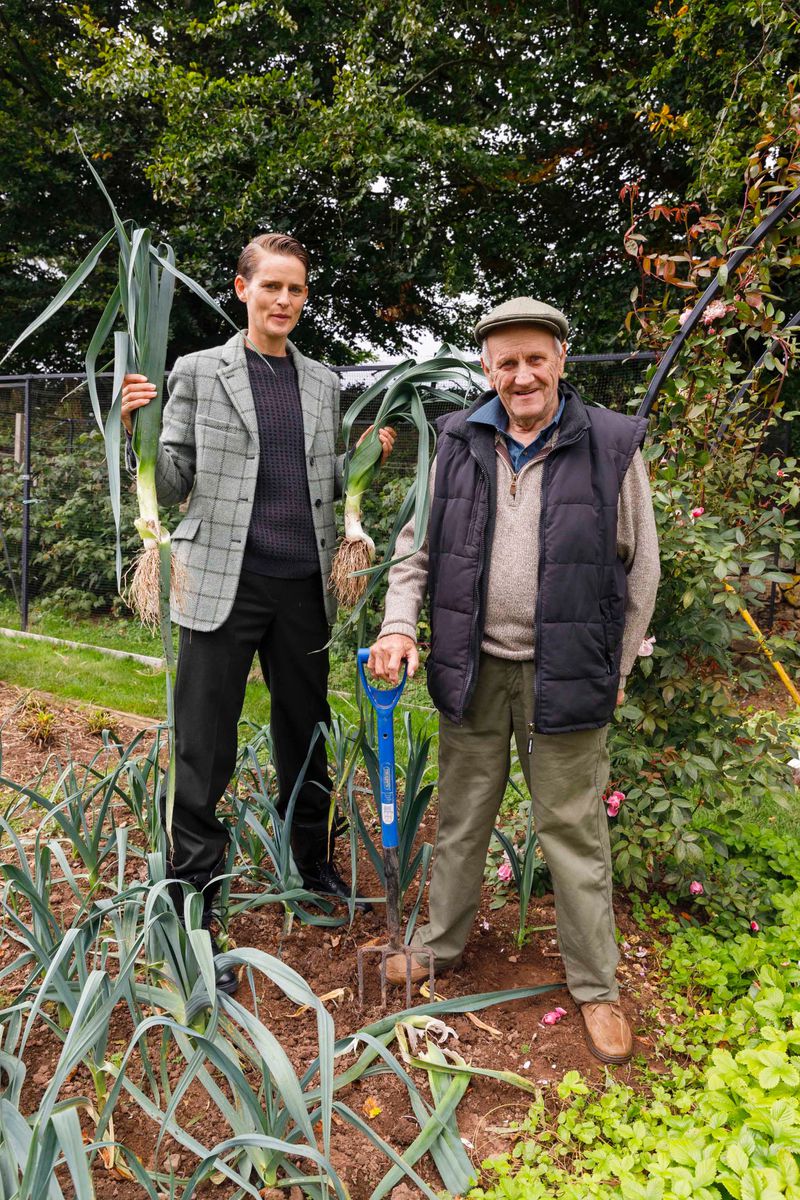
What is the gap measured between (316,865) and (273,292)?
5.21 ft

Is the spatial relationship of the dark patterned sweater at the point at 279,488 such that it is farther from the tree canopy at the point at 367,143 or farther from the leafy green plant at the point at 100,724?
the tree canopy at the point at 367,143

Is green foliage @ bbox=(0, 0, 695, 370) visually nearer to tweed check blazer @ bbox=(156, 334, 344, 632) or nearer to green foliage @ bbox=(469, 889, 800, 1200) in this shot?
tweed check blazer @ bbox=(156, 334, 344, 632)

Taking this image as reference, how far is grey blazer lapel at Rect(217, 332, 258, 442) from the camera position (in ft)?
6.76

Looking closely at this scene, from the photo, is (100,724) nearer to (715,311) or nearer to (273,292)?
(273,292)

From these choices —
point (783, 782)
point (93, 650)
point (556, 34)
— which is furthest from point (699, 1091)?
point (556, 34)

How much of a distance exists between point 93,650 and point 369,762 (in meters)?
4.06

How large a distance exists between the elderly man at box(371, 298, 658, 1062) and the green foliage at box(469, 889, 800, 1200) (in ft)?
0.53

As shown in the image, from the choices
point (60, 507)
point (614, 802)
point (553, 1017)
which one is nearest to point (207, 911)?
point (553, 1017)

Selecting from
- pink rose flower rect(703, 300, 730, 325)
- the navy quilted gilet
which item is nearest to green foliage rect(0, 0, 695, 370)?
pink rose flower rect(703, 300, 730, 325)

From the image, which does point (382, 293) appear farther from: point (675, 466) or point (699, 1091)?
point (699, 1091)

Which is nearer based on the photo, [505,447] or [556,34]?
[505,447]

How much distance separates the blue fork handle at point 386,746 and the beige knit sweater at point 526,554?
139mm

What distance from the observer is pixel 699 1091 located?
69.7 inches

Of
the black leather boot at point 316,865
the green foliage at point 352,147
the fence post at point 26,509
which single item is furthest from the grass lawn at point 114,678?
the green foliage at point 352,147
